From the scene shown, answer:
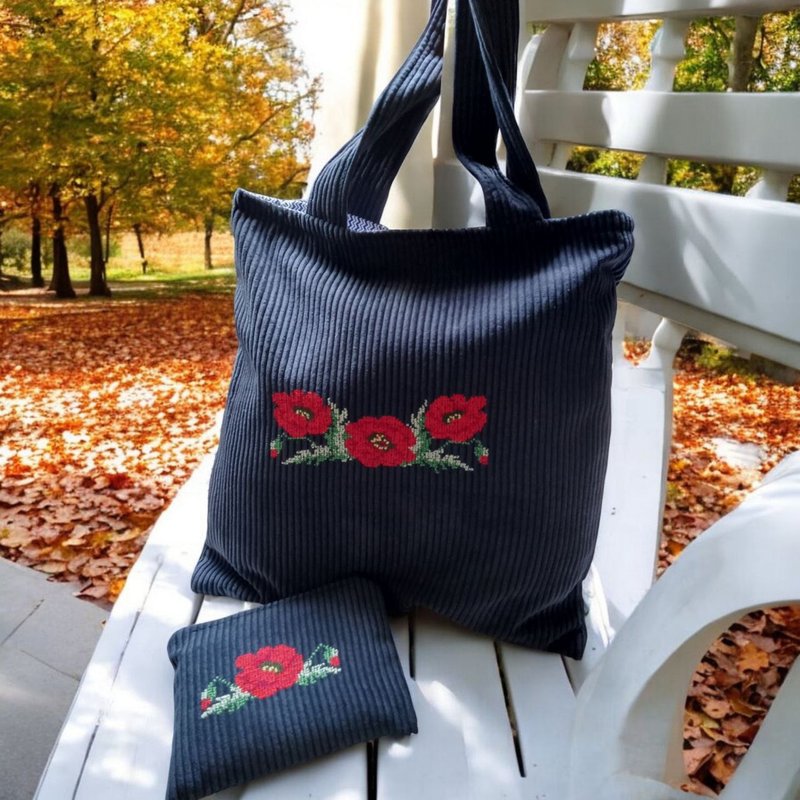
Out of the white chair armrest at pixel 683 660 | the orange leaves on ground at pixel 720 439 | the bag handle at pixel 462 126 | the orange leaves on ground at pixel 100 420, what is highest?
the bag handle at pixel 462 126

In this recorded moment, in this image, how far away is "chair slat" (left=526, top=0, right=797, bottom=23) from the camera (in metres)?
0.69

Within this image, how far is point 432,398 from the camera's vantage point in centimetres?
70

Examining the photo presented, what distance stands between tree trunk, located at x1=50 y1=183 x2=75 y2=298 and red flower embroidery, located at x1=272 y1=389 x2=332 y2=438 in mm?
3874

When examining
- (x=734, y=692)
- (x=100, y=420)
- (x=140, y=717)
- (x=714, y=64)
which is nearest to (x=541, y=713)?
(x=140, y=717)

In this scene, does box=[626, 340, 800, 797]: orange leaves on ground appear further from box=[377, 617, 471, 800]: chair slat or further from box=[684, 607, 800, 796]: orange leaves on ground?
box=[377, 617, 471, 800]: chair slat

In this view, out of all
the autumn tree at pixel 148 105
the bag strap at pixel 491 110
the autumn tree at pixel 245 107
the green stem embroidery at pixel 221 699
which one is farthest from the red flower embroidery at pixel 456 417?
the autumn tree at pixel 148 105

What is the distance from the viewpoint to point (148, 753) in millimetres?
609

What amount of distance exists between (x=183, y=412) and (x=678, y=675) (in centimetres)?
268

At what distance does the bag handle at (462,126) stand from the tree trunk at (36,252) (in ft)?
12.5

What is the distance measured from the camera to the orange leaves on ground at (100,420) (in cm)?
208

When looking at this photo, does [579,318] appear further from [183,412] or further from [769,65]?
[183,412]

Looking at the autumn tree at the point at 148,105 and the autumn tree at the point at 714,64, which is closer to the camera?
the autumn tree at the point at 714,64

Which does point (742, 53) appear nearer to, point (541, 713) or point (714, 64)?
point (714, 64)

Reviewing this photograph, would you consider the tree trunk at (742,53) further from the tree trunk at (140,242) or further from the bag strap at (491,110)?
the tree trunk at (140,242)
